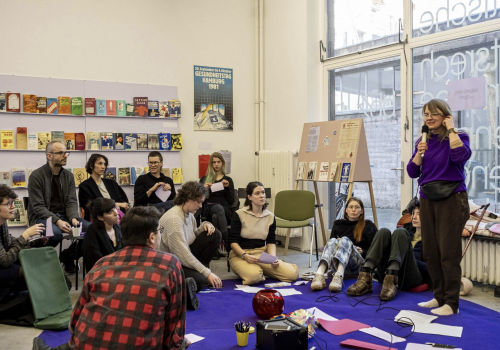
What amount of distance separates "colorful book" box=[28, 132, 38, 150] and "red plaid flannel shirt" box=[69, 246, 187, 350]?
397cm

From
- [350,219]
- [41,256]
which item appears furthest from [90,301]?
[350,219]

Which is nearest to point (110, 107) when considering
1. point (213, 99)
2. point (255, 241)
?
point (213, 99)

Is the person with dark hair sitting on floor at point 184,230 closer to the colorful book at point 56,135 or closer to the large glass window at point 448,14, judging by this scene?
the colorful book at point 56,135

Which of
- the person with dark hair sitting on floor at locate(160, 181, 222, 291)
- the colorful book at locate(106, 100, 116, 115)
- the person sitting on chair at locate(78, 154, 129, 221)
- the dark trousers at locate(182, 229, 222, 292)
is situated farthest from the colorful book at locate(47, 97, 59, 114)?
Answer: the dark trousers at locate(182, 229, 222, 292)

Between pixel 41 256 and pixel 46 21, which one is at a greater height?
pixel 46 21

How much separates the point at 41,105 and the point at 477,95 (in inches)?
181

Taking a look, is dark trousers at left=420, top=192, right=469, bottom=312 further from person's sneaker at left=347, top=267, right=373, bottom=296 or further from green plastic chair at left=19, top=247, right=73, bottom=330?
green plastic chair at left=19, top=247, right=73, bottom=330

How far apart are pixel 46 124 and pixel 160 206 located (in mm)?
1643

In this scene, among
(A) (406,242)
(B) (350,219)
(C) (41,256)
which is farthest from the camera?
(B) (350,219)

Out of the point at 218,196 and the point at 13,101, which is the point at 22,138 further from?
the point at 218,196

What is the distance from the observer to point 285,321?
275 centimetres

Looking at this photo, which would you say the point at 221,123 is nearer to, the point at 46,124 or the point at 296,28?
the point at 296,28

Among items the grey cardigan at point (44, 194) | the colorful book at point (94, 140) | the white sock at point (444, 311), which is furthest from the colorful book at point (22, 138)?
the white sock at point (444, 311)

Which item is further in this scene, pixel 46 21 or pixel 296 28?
pixel 296 28
